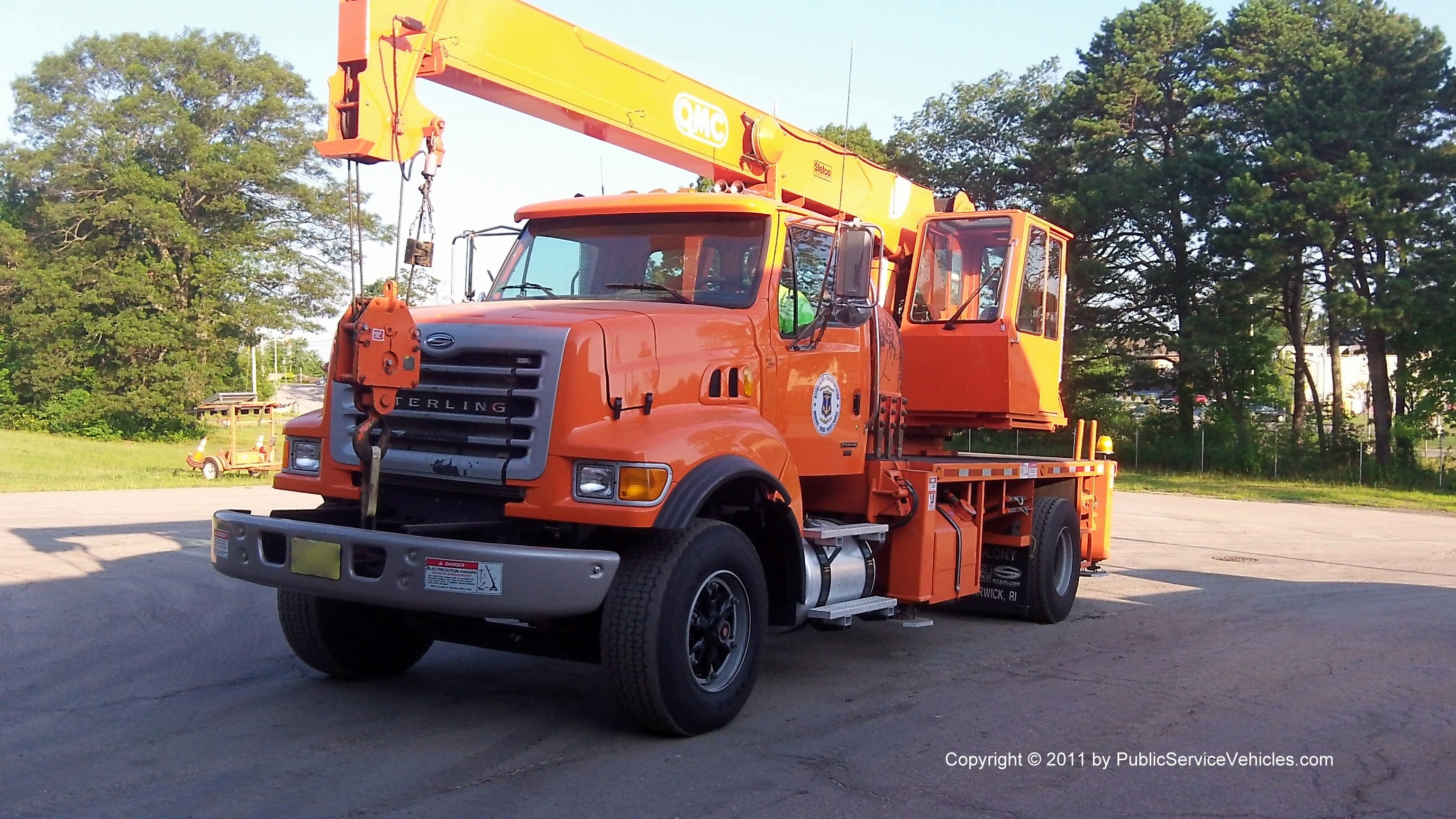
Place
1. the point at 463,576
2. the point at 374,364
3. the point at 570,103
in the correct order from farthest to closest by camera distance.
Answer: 1. the point at 570,103
2. the point at 374,364
3. the point at 463,576

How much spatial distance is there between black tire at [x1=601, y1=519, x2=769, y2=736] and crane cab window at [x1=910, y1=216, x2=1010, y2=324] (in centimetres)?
412

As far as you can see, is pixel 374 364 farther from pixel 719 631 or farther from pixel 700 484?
pixel 719 631

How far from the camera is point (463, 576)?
525cm

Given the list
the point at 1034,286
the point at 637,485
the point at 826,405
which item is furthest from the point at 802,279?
the point at 1034,286

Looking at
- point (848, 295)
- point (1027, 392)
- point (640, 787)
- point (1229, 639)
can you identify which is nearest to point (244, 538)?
point (640, 787)

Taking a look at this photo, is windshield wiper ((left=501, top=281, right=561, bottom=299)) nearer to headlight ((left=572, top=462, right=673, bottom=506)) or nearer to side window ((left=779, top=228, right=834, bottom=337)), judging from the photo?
side window ((left=779, top=228, right=834, bottom=337))

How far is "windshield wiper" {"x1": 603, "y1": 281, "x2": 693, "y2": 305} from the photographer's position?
22.5 feet

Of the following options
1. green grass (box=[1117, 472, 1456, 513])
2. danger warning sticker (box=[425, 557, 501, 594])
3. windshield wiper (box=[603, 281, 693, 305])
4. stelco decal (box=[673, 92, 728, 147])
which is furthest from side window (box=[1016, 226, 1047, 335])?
green grass (box=[1117, 472, 1456, 513])

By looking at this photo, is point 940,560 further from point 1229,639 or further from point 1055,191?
point 1055,191

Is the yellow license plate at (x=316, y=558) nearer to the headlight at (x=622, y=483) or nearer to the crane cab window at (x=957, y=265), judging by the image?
the headlight at (x=622, y=483)

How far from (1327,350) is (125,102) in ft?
146

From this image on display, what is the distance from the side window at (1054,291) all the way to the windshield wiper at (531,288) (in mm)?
4739

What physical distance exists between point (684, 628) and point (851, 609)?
178 cm

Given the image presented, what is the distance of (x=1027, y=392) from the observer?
977 cm
